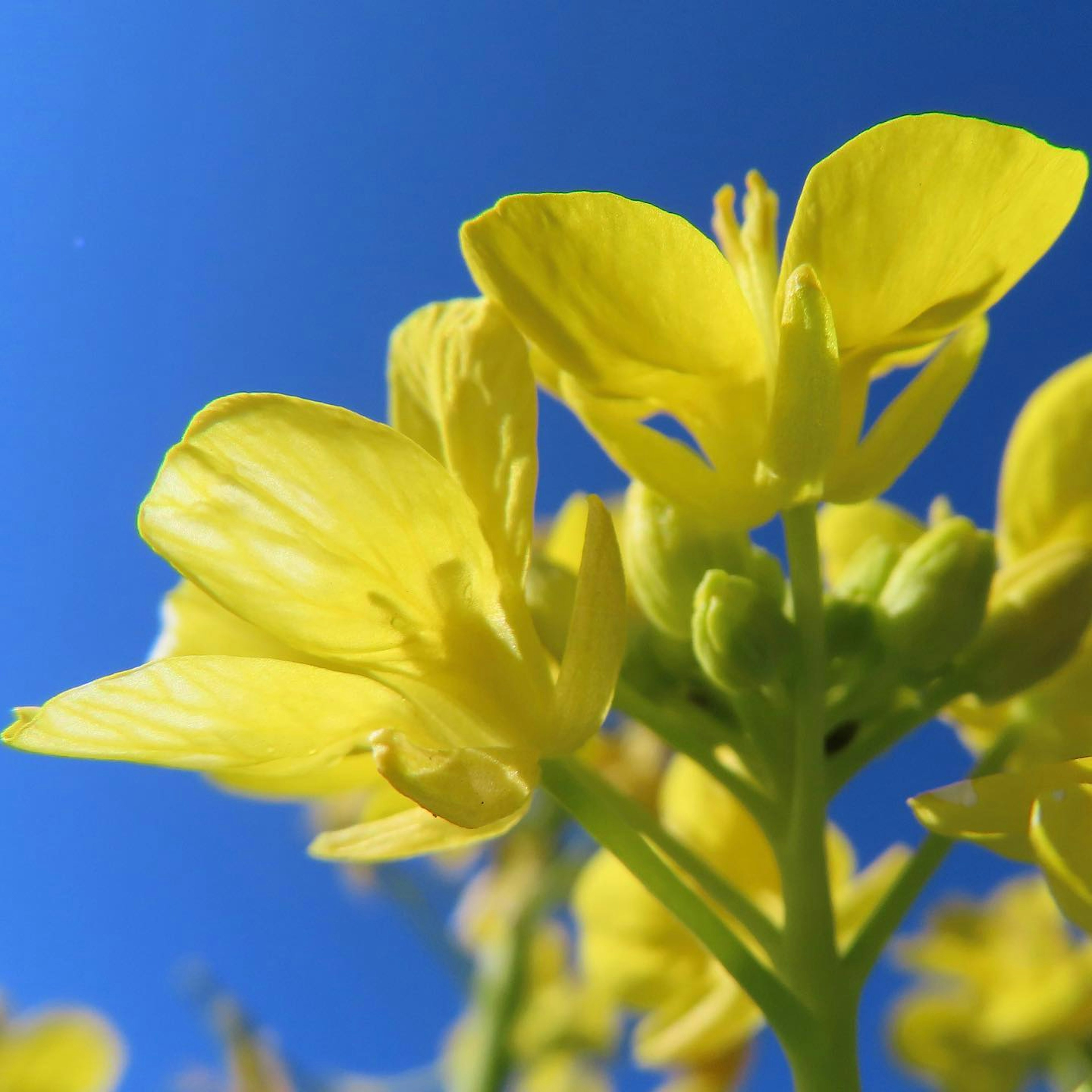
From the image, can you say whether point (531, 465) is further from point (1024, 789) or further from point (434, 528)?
point (1024, 789)

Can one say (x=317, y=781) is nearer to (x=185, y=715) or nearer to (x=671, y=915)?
(x=185, y=715)

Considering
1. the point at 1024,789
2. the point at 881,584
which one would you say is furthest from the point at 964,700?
the point at 1024,789

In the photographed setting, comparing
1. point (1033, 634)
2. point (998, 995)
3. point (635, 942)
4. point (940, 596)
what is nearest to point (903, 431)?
point (940, 596)

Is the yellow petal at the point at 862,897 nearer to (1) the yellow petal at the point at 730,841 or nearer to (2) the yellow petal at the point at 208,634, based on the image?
(1) the yellow petal at the point at 730,841

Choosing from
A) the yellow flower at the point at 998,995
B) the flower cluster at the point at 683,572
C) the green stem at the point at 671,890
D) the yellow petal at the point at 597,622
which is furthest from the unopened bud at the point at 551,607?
the yellow flower at the point at 998,995

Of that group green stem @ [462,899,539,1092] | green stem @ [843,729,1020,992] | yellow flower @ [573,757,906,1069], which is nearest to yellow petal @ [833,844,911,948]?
yellow flower @ [573,757,906,1069]

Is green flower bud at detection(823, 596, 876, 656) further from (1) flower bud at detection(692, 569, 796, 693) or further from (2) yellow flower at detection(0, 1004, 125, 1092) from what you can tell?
(2) yellow flower at detection(0, 1004, 125, 1092)
